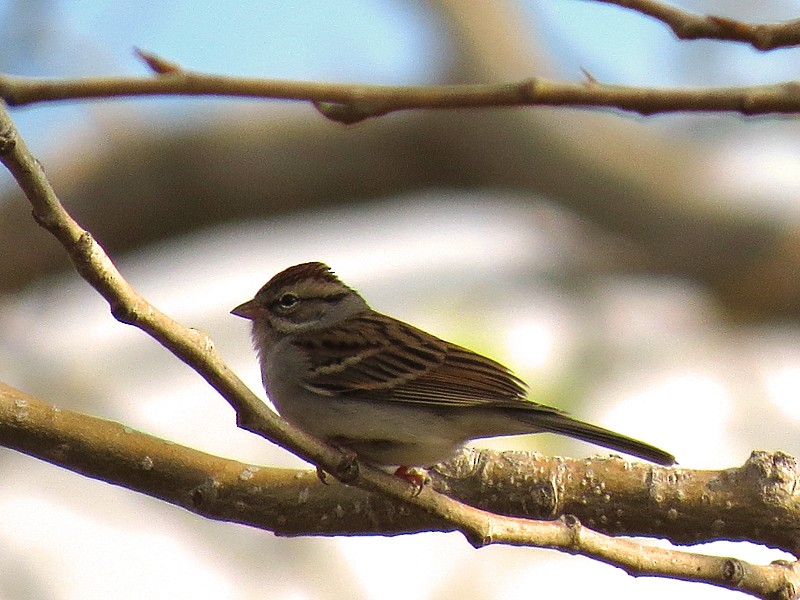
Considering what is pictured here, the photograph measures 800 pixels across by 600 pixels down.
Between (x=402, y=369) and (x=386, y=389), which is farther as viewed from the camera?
(x=402, y=369)

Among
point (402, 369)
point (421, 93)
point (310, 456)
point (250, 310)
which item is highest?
point (250, 310)

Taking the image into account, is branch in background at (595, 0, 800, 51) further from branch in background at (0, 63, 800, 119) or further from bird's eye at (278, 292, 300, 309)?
bird's eye at (278, 292, 300, 309)

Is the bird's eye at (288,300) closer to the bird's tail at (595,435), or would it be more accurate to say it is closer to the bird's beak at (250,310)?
the bird's beak at (250,310)

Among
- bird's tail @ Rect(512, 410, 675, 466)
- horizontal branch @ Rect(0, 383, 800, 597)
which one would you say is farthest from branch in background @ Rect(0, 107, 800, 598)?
bird's tail @ Rect(512, 410, 675, 466)

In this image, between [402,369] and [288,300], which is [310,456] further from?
[288,300]

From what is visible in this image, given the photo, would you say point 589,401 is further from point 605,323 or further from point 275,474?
point 275,474

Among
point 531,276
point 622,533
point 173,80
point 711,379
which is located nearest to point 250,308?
point 622,533

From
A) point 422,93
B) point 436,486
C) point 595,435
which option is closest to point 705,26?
point 422,93
